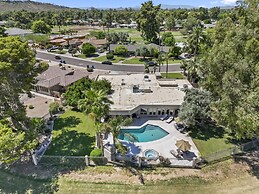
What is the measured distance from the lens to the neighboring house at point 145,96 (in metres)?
34.5

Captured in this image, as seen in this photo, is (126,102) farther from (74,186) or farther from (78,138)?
(74,186)

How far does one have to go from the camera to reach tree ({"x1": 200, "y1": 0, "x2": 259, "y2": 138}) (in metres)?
21.8

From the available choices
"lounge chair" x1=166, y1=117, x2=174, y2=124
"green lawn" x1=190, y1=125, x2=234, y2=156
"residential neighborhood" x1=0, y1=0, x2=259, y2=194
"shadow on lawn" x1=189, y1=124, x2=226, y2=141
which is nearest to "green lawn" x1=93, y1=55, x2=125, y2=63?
"residential neighborhood" x1=0, y1=0, x2=259, y2=194

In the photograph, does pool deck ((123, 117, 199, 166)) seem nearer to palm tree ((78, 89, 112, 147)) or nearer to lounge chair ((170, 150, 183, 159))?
lounge chair ((170, 150, 183, 159))

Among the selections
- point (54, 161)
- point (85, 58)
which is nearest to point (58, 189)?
point (54, 161)

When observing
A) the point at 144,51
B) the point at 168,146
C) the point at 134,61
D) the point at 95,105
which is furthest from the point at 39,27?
the point at 168,146

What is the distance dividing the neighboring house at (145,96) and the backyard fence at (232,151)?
11002 mm

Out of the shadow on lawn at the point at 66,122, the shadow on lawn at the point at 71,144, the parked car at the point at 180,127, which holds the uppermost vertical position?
the parked car at the point at 180,127

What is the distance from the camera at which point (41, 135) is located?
30.2 m

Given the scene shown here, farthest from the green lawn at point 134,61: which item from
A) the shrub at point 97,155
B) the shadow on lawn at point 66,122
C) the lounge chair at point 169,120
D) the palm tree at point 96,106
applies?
the shrub at point 97,155

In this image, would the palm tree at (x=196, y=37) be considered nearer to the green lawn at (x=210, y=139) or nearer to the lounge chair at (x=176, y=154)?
the green lawn at (x=210, y=139)

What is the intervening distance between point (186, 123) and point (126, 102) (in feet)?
34.1

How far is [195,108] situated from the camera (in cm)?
2983

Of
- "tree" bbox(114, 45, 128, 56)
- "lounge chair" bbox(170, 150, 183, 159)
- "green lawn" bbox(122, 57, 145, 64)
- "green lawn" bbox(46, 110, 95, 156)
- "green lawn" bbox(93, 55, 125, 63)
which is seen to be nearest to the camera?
"lounge chair" bbox(170, 150, 183, 159)
